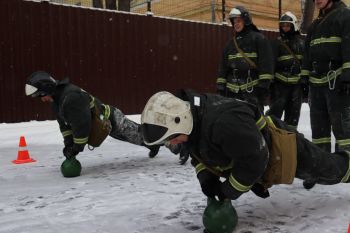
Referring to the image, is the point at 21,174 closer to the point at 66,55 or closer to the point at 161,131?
the point at 161,131

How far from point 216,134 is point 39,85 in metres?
2.84

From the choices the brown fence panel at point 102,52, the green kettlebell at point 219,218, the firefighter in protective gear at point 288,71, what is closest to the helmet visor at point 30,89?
the green kettlebell at point 219,218

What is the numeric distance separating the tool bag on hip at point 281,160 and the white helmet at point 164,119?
0.73 meters

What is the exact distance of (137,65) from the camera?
11.4 metres

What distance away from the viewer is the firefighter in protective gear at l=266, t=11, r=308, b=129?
6.20 m

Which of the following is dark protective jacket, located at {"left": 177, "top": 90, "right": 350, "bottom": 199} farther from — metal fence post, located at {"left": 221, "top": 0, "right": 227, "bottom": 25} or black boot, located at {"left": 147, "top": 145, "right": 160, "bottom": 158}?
metal fence post, located at {"left": 221, "top": 0, "right": 227, "bottom": 25}

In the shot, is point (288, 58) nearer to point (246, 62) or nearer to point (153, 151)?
point (246, 62)

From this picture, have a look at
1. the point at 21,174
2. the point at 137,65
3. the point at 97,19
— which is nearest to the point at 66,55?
the point at 97,19

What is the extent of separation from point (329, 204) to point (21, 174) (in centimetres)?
362

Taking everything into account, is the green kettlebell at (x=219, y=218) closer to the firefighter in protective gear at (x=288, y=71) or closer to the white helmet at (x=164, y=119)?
the white helmet at (x=164, y=119)

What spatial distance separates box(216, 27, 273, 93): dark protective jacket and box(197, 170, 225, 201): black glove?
2886 mm

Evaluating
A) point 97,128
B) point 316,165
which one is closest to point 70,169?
point 97,128

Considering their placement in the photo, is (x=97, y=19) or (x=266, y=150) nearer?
(x=266, y=150)

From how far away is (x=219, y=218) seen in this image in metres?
2.93
